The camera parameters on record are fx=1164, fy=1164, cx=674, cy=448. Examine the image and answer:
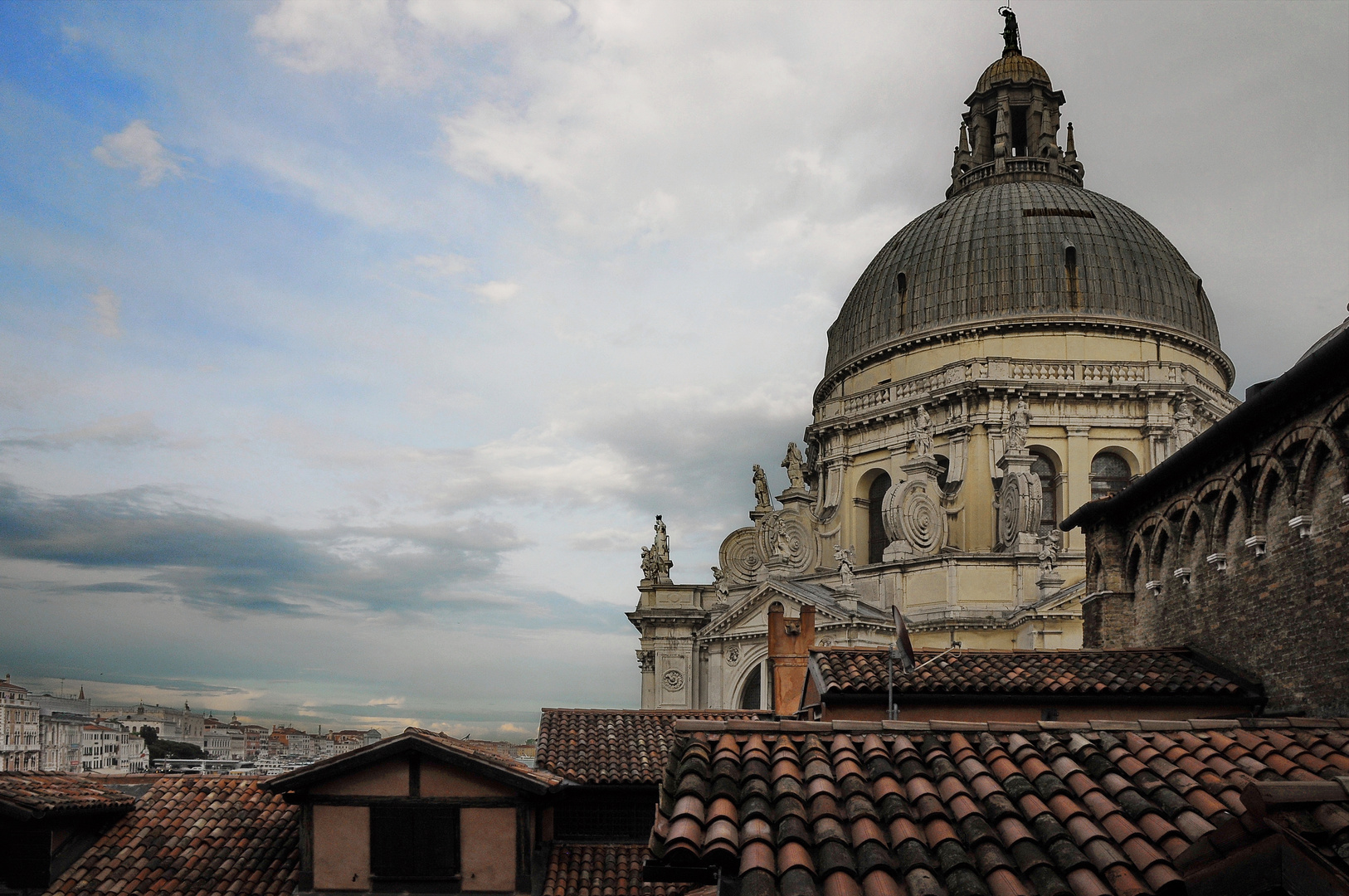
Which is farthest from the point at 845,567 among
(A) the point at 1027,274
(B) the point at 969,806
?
(B) the point at 969,806

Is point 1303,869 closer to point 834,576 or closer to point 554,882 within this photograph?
point 554,882

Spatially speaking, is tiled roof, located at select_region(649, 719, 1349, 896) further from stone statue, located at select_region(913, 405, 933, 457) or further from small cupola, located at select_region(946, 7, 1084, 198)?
small cupola, located at select_region(946, 7, 1084, 198)

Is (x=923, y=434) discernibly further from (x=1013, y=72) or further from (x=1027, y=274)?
(x=1013, y=72)

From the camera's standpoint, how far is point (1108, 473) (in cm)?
4344

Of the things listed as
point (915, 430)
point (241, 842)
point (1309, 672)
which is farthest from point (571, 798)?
point (915, 430)

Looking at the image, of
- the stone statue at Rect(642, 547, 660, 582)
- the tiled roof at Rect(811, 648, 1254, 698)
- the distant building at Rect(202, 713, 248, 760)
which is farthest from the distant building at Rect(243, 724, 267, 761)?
the tiled roof at Rect(811, 648, 1254, 698)

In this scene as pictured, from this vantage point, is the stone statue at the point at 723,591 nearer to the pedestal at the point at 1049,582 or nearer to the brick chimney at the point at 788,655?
the pedestal at the point at 1049,582

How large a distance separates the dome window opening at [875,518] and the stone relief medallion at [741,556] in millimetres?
4508

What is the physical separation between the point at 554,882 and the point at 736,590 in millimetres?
30763

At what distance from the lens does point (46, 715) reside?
81438 millimetres

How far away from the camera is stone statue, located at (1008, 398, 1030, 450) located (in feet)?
136

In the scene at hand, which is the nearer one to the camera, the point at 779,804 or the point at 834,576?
the point at 779,804

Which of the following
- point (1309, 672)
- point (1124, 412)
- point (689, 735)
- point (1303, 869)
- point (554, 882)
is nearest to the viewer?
point (1303, 869)

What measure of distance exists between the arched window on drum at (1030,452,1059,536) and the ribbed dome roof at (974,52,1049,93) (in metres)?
21.0
